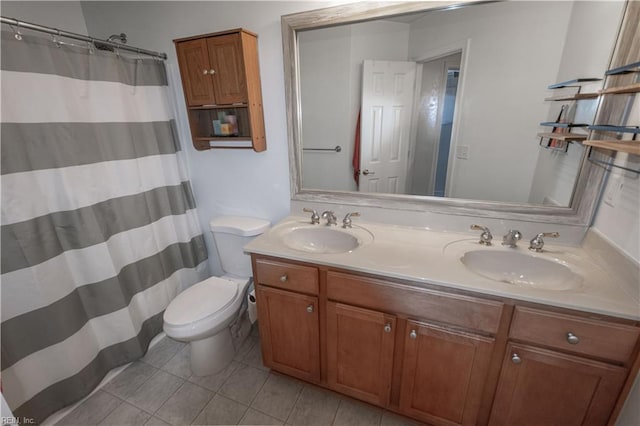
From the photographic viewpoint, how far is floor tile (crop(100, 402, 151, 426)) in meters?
1.42

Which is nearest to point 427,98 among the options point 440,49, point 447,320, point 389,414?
point 440,49

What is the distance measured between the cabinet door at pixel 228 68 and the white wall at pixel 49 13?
1.06 m

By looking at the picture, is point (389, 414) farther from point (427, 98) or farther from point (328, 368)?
point (427, 98)

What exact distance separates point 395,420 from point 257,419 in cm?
71

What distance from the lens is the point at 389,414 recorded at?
1.43 m

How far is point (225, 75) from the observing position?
1.53m

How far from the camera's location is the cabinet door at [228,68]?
1.46 m

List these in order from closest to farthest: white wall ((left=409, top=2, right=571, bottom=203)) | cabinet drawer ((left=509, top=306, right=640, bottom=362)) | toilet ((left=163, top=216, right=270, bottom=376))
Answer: cabinet drawer ((left=509, top=306, right=640, bottom=362)), white wall ((left=409, top=2, right=571, bottom=203)), toilet ((left=163, top=216, right=270, bottom=376))

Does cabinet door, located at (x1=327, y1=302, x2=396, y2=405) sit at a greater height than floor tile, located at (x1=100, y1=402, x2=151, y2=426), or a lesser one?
greater

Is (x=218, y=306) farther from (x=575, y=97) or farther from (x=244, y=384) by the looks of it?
(x=575, y=97)

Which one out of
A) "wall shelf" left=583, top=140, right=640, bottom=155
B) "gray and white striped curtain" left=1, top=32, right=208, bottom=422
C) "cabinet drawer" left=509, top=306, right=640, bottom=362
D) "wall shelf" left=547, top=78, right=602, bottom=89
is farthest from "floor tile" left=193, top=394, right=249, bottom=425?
"wall shelf" left=547, top=78, right=602, bottom=89

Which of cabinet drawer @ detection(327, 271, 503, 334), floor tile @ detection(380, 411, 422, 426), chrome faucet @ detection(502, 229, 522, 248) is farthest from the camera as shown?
floor tile @ detection(380, 411, 422, 426)

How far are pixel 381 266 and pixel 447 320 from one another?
1.09ft

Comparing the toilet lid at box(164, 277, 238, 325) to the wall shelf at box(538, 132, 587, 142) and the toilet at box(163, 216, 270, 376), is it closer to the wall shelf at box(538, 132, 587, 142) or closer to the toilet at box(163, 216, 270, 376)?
the toilet at box(163, 216, 270, 376)
